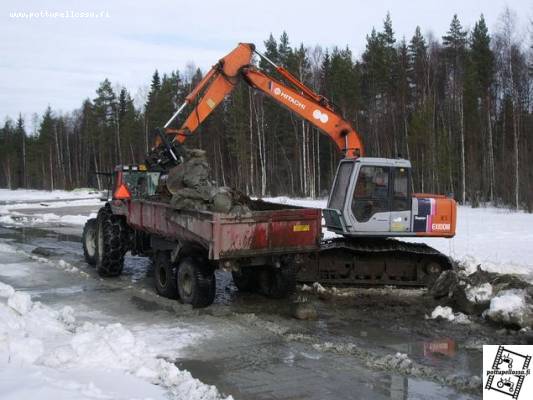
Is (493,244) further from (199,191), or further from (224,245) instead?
(224,245)

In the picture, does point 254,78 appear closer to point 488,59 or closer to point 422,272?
point 422,272

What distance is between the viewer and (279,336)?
24.9ft

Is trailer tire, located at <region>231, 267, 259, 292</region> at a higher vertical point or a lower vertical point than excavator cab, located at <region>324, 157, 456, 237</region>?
lower

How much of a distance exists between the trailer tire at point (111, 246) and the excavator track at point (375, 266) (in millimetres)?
3718

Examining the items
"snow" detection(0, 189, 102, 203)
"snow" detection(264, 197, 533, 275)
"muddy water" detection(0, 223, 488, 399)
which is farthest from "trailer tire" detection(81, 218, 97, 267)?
"snow" detection(0, 189, 102, 203)

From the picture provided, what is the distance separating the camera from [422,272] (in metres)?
11.1

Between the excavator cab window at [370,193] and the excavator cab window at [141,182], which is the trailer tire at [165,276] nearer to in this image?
the excavator cab window at [141,182]

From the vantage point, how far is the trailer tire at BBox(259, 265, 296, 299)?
9.81m

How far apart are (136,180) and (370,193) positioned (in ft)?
17.1

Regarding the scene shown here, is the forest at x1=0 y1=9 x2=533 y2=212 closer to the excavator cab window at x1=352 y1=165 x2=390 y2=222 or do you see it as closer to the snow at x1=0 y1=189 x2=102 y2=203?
the snow at x1=0 y1=189 x2=102 y2=203

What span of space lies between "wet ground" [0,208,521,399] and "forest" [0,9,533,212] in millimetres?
20377

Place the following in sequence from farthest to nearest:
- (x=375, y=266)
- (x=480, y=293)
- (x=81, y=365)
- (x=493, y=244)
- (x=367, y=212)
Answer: (x=493, y=244) < (x=375, y=266) < (x=367, y=212) < (x=480, y=293) < (x=81, y=365)

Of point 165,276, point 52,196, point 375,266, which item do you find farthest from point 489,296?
point 52,196

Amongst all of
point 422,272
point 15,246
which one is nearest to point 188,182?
point 422,272
